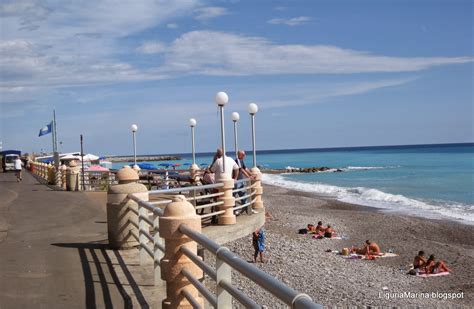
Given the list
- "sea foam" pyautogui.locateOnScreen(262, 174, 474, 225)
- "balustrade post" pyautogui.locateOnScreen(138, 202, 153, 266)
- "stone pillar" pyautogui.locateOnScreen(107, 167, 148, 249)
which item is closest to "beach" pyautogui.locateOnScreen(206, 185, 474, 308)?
"sea foam" pyautogui.locateOnScreen(262, 174, 474, 225)

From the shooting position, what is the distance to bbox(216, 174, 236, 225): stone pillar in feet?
40.4

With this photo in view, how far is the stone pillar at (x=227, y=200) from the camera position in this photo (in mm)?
12328

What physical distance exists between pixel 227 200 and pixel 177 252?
671cm

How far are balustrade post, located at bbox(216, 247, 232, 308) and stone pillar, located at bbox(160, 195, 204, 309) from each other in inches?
52.9

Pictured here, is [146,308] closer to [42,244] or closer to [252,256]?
[42,244]

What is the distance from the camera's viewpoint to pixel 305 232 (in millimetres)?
25438

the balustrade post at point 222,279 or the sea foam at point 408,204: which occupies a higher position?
the balustrade post at point 222,279

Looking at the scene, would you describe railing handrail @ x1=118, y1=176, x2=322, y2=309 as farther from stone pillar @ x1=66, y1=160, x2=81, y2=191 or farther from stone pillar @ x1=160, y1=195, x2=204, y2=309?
stone pillar @ x1=66, y1=160, x2=81, y2=191

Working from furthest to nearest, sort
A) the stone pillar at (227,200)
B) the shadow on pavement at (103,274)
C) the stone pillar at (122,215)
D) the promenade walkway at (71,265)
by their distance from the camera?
the stone pillar at (227,200) → the stone pillar at (122,215) → the promenade walkway at (71,265) → the shadow on pavement at (103,274)


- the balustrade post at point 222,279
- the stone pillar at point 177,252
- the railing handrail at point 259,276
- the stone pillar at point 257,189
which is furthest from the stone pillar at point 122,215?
the stone pillar at point 257,189

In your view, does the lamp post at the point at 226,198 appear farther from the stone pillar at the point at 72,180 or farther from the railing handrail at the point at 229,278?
the stone pillar at the point at 72,180

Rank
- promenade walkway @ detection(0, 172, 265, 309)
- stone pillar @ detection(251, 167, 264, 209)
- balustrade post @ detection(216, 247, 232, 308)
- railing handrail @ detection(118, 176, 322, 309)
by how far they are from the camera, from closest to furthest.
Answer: railing handrail @ detection(118, 176, 322, 309), balustrade post @ detection(216, 247, 232, 308), promenade walkway @ detection(0, 172, 265, 309), stone pillar @ detection(251, 167, 264, 209)

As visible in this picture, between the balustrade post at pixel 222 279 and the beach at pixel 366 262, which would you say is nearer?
the balustrade post at pixel 222 279

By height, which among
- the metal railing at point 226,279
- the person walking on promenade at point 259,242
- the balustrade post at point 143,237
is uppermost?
the metal railing at point 226,279
